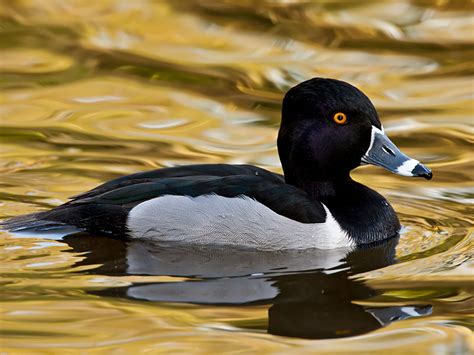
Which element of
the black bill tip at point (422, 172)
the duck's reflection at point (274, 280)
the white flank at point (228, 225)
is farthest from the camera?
the black bill tip at point (422, 172)

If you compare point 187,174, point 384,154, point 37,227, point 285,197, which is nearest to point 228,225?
point 285,197

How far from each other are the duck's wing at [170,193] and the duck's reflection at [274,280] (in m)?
0.14

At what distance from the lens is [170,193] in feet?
26.8

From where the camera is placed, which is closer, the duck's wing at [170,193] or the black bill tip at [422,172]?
the duck's wing at [170,193]

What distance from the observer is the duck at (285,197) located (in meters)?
8.07

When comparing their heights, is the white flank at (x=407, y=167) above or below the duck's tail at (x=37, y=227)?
above

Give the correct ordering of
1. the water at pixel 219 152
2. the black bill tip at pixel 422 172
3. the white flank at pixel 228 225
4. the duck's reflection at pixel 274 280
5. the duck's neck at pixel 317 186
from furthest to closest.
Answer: the duck's neck at pixel 317 186, the black bill tip at pixel 422 172, the white flank at pixel 228 225, the duck's reflection at pixel 274 280, the water at pixel 219 152

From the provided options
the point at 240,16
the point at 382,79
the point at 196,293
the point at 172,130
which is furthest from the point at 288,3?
the point at 196,293

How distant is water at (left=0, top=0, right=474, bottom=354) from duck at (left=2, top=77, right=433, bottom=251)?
14cm

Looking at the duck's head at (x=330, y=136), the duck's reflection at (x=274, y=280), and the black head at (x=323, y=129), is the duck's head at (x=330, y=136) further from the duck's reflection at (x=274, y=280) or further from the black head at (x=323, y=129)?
the duck's reflection at (x=274, y=280)

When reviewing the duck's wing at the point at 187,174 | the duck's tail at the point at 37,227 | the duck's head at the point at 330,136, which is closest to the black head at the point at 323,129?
the duck's head at the point at 330,136

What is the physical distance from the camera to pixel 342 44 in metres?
13.7

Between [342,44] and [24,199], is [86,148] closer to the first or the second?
[24,199]

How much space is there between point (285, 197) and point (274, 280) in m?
0.75
